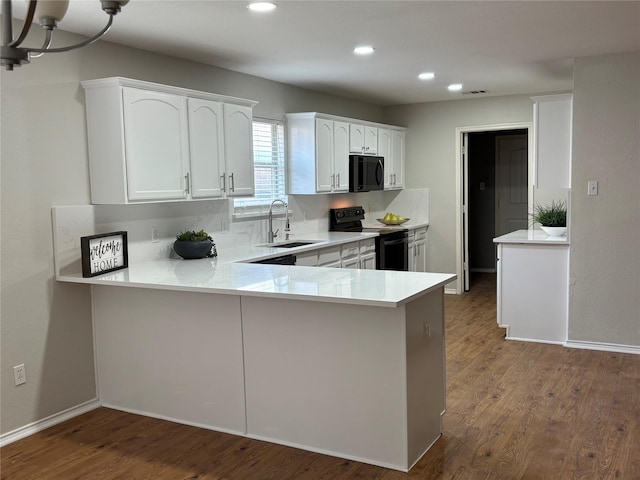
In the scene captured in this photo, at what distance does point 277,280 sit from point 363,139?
3626mm

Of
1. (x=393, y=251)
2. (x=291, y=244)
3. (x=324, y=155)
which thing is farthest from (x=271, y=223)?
(x=393, y=251)

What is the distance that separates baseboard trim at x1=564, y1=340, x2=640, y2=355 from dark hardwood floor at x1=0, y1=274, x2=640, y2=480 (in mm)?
546

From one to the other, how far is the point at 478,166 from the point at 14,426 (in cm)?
733

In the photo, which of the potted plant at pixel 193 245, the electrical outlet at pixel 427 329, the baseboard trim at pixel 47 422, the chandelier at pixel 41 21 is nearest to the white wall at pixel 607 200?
the electrical outlet at pixel 427 329

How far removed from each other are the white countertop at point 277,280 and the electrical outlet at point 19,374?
1.80ft

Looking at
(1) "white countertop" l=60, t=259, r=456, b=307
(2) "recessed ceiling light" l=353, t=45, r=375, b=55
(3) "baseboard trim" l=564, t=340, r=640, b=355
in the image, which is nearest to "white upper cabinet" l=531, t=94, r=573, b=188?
(3) "baseboard trim" l=564, t=340, r=640, b=355

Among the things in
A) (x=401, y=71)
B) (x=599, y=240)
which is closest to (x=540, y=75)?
(x=401, y=71)

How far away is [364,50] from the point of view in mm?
4418

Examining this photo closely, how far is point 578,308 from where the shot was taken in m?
5.00

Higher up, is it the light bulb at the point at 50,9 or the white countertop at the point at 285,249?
the light bulb at the point at 50,9

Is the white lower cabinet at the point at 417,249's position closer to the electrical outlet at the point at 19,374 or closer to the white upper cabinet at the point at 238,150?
the white upper cabinet at the point at 238,150

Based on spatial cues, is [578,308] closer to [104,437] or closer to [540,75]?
[540,75]

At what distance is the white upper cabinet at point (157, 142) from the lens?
12.1 feet

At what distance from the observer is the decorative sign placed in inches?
141
